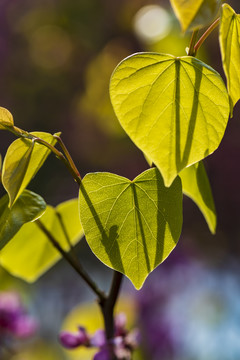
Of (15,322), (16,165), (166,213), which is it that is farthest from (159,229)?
(15,322)

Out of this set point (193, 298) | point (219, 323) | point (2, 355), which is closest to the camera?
point (2, 355)

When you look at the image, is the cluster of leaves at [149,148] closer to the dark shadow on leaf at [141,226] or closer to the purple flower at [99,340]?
the dark shadow on leaf at [141,226]

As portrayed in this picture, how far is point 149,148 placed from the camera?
15.3 inches

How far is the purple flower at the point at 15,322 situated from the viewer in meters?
1.06

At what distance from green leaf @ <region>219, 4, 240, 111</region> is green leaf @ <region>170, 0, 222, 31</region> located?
0.13 feet

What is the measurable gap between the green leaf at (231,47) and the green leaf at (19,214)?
171 millimetres

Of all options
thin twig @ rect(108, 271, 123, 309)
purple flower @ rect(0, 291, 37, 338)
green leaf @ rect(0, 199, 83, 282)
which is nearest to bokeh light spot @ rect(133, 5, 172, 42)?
purple flower @ rect(0, 291, 37, 338)

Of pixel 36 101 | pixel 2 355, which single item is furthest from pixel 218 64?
pixel 2 355

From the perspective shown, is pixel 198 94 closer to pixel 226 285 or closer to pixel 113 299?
pixel 113 299

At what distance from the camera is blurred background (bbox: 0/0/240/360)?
1.95 metres

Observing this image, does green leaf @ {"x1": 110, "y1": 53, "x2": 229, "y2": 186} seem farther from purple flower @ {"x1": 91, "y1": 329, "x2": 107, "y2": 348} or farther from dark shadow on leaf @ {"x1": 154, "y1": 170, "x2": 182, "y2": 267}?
purple flower @ {"x1": 91, "y1": 329, "x2": 107, "y2": 348}

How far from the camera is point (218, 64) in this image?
2074 millimetres

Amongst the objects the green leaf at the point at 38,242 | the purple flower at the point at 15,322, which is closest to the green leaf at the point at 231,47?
the green leaf at the point at 38,242

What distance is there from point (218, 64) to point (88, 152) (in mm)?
585
